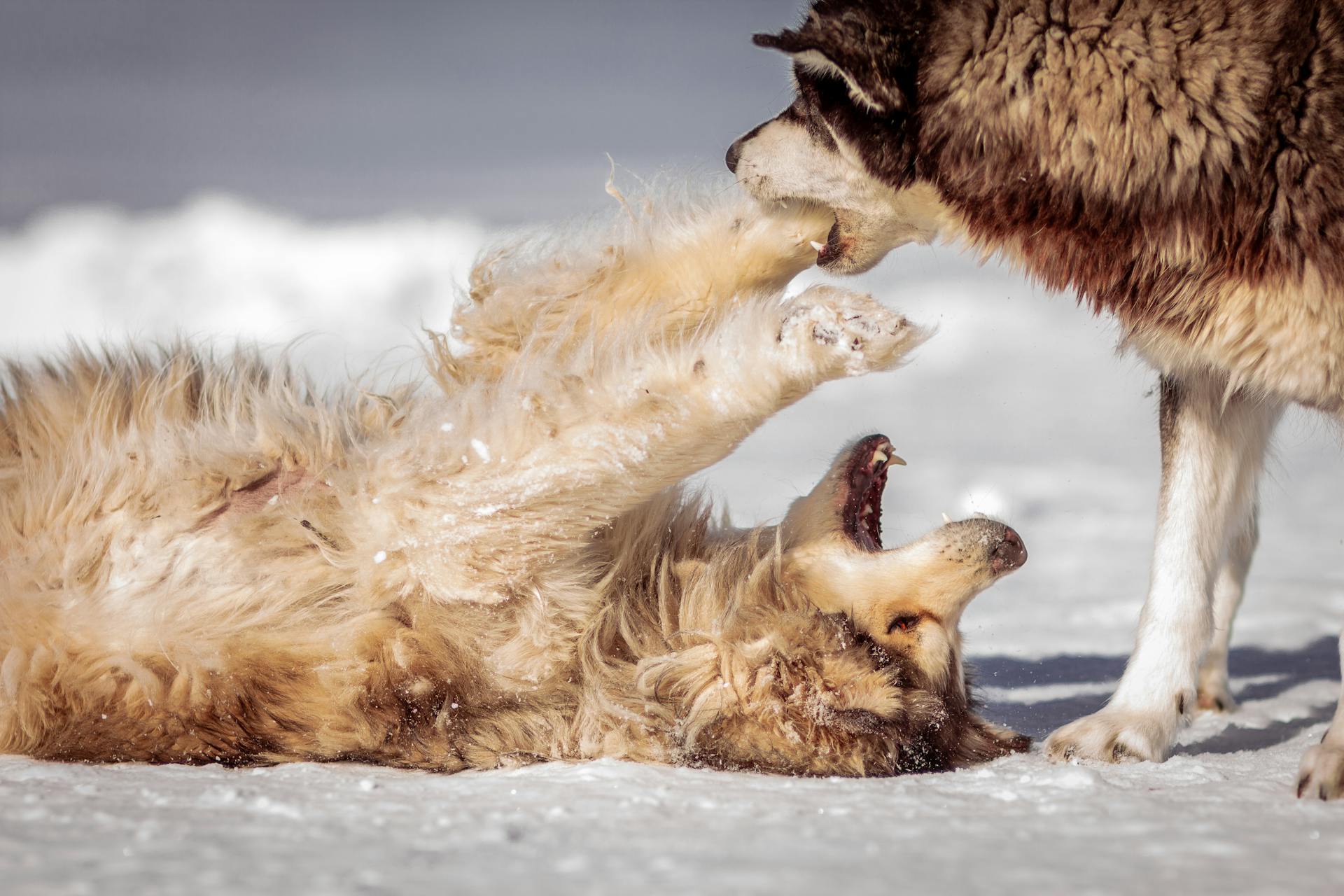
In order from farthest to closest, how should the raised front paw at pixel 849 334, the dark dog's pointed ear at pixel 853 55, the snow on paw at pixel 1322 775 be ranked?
1. the dark dog's pointed ear at pixel 853 55
2. the raised front paw at pixel 849 334
3. the snow on paw at pixel 1322 775

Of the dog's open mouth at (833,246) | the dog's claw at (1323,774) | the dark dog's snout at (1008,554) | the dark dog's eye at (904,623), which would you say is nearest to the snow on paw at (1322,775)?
the dog's claw at (1323,774)

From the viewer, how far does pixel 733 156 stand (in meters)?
3.07

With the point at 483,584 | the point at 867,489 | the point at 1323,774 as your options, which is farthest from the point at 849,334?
the point at 1323,774

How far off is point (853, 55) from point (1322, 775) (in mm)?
1794

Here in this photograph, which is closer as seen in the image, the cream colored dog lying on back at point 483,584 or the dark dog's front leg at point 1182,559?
the cream colored dog lying on back at point 483,584

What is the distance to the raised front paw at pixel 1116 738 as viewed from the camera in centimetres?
267

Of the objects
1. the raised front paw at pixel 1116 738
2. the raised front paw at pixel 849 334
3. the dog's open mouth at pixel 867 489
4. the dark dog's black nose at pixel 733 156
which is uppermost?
the dark dog's black nose at pixel 733 156

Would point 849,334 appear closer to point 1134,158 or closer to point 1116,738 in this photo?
point 1134,158

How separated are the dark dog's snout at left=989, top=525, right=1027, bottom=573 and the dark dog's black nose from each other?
125cm

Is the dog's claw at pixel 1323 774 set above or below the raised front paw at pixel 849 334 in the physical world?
below

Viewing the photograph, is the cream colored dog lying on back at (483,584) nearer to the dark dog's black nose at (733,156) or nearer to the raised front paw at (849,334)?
the raised front paw at (849,334)

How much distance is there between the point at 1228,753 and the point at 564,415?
1923 millimetres

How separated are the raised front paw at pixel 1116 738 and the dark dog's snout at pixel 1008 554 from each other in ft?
1.48

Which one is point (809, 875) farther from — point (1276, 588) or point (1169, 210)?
point (1276, 588)
